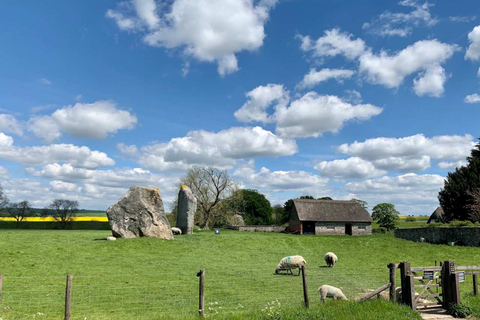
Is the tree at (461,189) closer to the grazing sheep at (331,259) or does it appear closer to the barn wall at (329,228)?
the barn wall at (329,228)

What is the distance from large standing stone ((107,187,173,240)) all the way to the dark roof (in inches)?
1064

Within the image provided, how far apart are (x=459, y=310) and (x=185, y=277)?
11616 millimetres

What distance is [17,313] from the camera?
11.3 metres

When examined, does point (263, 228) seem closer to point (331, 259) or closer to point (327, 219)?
point (327, 219)

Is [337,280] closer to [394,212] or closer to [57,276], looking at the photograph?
[57,276]

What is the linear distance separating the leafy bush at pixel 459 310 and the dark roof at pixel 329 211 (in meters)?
41.9

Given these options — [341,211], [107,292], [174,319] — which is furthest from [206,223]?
[174,319]

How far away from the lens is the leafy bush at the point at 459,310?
1144cm

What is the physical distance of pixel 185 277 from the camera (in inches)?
709

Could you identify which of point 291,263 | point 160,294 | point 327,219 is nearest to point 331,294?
point 160,294

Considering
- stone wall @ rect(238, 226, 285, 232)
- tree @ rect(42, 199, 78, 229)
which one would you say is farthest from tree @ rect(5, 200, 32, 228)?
stone wall @ rect(238, 226, 285, 232)

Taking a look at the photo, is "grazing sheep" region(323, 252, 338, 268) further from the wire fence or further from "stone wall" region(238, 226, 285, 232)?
"stone wall" region(238, 226, 285, 232)

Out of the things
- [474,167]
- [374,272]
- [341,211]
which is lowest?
[374,272]

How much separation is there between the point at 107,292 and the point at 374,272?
15.0 meters
